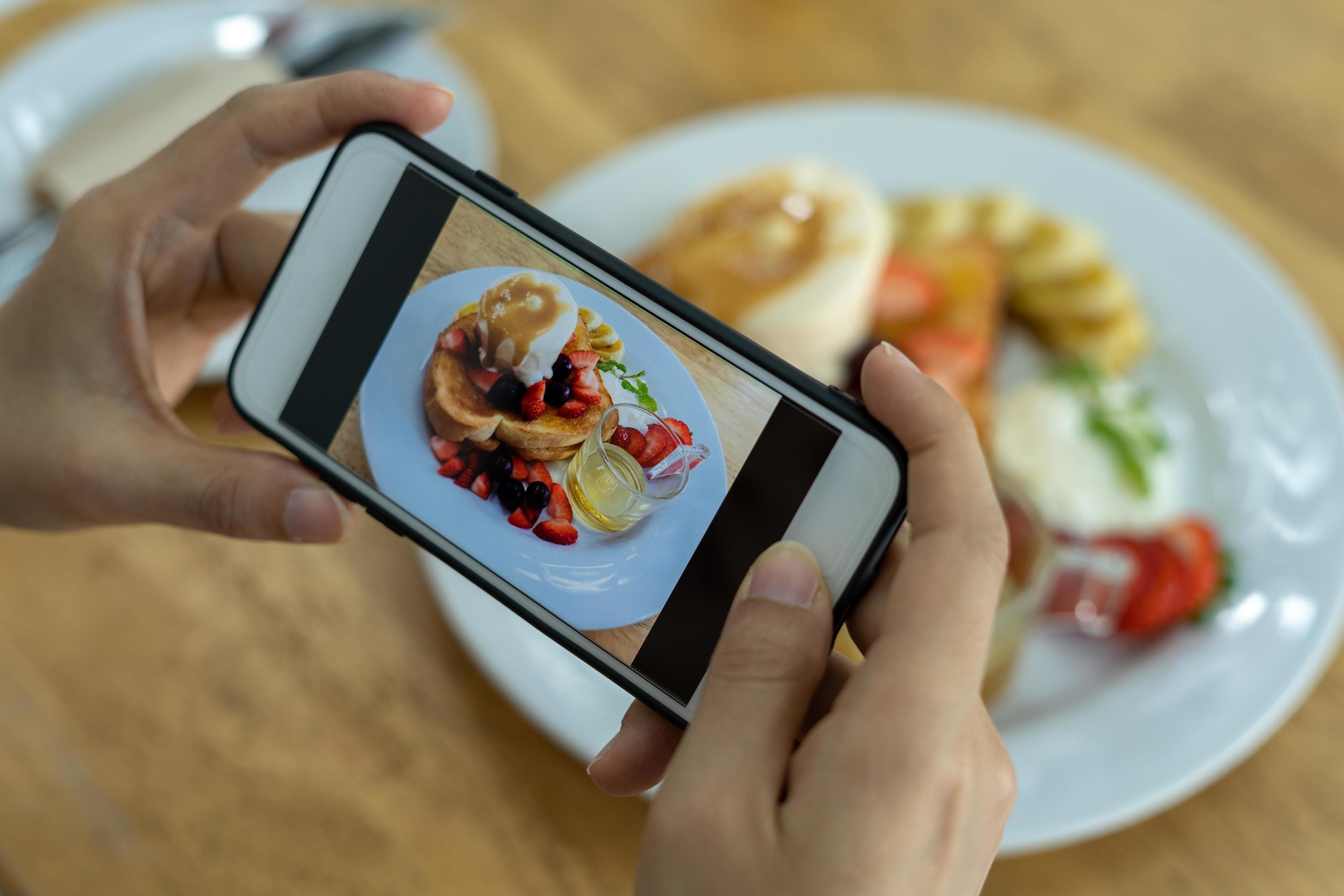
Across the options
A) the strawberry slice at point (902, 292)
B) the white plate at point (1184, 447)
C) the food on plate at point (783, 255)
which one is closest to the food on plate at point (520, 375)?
the white plate at point (1184, 447)

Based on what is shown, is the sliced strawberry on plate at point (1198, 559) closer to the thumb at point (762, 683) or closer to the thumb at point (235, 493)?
the thumb at point (762, 683)

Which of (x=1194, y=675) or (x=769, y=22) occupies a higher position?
(x=769, y=22)

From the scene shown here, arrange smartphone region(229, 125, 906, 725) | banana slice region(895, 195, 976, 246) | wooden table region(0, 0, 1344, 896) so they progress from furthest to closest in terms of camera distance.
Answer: banana slice region(895, 195, 976, 246), wooden table region(0, 0, 1344, 896), smartphone region(229, 125, 906, 725)

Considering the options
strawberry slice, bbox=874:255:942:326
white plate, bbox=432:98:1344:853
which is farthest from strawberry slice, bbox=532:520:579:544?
strawberry slice, bbox=874:255:942:326

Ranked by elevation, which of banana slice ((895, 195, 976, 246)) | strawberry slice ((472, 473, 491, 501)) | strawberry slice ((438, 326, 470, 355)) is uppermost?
banana slice ((895, 195, 976, 246))

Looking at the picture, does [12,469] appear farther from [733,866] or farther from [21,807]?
[733,866]

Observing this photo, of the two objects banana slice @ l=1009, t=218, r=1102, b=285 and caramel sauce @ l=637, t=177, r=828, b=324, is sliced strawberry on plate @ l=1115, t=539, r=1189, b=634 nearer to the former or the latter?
banana slice @ l=1009, t=218, r=1102, b=285

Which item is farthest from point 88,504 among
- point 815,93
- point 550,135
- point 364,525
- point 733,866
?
point 815,93
